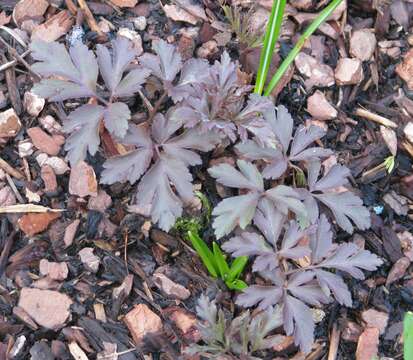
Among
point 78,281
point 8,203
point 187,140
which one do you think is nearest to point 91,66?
point 187,140

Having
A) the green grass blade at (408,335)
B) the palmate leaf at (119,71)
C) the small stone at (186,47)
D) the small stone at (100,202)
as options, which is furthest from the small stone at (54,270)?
the green grass blade at (408,335)

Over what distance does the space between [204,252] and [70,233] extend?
412 millimetres

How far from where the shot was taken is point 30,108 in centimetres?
204

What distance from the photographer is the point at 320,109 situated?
6.97 ft

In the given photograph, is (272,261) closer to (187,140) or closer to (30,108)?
(187,140)

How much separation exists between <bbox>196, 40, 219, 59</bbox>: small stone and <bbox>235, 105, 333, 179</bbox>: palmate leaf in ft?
1.22

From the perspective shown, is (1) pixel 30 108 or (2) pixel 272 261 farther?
(1) pixel 30 108

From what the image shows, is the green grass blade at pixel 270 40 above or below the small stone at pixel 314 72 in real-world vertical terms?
above

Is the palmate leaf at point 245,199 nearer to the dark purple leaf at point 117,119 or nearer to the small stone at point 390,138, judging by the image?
the dark purple leaf at point 117,119

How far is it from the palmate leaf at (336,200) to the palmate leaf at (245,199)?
0.23ft

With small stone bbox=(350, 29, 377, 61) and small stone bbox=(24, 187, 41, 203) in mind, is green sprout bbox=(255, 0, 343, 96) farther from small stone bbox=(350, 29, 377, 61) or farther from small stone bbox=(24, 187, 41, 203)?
small stone bbox=(24, 187, 41, 203)

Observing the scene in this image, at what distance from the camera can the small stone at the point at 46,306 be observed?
6.11ft

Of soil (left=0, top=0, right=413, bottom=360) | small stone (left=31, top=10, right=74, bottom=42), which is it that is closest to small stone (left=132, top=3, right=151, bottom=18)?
soil (left=0, top=0, right=413, bottom=360)

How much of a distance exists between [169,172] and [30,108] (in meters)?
0.58
